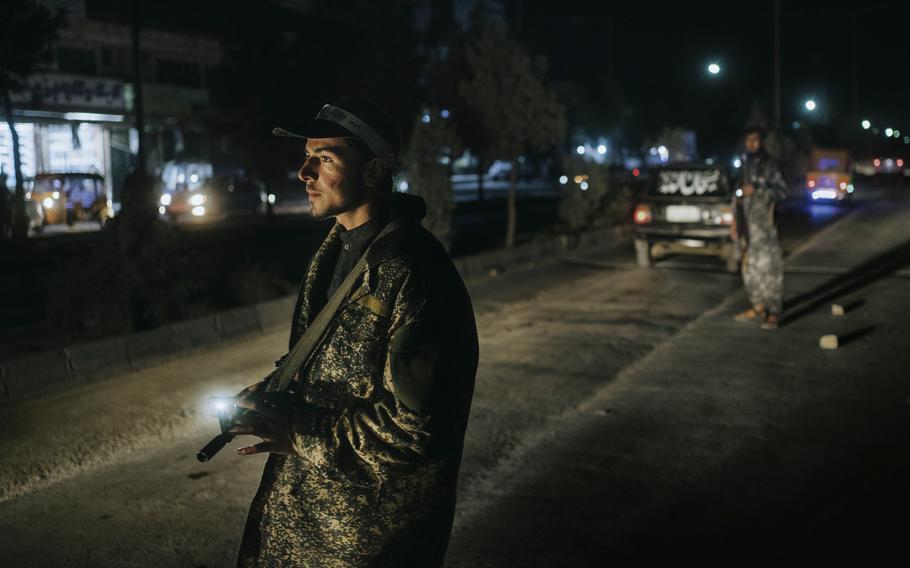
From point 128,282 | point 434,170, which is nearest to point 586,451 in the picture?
point 128,282

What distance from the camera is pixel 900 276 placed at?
14.1 meters

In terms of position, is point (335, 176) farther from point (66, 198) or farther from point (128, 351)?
point (66, 198)

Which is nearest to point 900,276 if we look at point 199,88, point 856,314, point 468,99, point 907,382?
point 856,314

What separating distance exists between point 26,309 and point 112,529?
9191 mm

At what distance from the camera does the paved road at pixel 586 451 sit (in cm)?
487

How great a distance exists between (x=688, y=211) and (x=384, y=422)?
→ 1425cm

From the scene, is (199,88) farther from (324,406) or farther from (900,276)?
(324,406)

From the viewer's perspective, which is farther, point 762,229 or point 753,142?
point 762,229

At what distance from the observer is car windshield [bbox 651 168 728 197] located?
51.3 feet

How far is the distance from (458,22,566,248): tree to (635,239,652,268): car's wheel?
310 centimetres

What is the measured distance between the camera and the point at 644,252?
16.5m

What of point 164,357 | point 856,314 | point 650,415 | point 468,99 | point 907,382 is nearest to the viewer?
point 650,415

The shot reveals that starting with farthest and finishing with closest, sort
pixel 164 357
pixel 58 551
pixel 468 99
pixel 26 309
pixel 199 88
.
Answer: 1. pixel 199 88
2. pixel 468 99
3. pixel 26 309
4. pixel 164 357
5. pixel 58 551

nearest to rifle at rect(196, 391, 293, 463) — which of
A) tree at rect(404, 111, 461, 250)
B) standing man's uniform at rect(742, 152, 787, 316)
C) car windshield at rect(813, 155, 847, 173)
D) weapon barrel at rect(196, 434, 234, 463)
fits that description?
weapon barrel at rect(196, 434, 234, 463)
